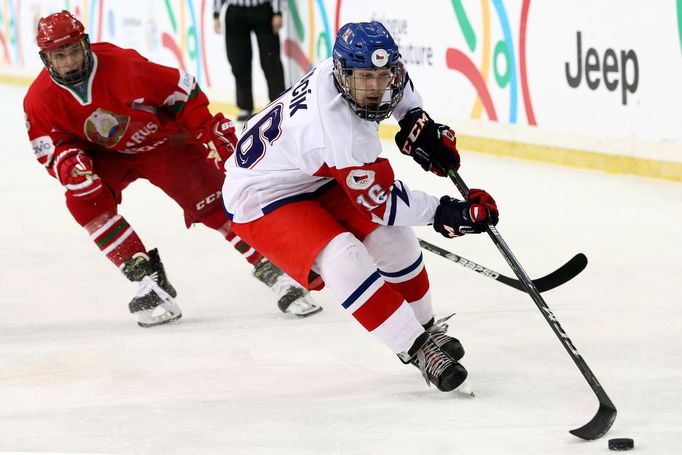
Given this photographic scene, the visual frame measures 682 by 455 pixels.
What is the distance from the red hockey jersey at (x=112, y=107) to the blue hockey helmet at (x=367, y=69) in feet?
3.23

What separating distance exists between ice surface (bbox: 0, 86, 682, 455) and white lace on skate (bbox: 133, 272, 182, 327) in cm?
5

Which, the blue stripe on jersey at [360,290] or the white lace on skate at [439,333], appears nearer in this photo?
the blue stripe on jersey at [360,290]

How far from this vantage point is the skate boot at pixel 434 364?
8.41ft

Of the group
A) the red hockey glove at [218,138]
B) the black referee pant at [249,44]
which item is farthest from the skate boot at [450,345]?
the black referee pant at [249,44]

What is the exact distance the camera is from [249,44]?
300 inches

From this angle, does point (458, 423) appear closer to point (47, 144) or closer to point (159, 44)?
point (47, 144)

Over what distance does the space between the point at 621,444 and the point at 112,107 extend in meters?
1.81

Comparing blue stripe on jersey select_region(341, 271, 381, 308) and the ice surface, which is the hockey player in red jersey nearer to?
the ice surface

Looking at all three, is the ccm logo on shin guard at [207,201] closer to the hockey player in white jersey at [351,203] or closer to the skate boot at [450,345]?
the hockey player in white jersey at [351,203]

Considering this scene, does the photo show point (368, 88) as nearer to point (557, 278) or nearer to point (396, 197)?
point (396, 197)

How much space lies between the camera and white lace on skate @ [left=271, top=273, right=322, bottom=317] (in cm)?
345

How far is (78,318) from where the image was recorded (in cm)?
355

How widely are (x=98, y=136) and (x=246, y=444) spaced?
4.47 ft

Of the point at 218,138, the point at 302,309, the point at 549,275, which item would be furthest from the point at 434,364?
the point at 218,138
